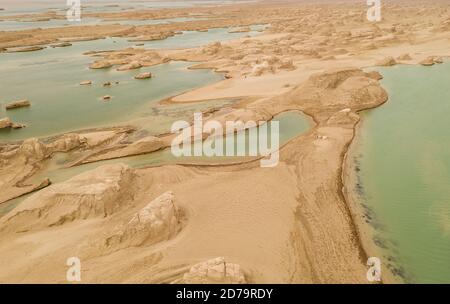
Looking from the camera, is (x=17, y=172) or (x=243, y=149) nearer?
(x=17, y=172)

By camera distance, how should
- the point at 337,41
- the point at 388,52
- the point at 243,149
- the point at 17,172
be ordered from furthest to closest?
the point at 337,41, the point at 388,52, the point at 243,149, the point at 17,172

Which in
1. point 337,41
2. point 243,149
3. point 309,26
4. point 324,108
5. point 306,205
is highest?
point 309,26

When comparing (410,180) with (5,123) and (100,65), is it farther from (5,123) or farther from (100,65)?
(100,65)

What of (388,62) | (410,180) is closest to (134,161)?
(410,180)

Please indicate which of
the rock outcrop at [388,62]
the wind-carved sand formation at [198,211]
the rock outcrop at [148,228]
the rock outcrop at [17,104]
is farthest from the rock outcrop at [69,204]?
the rock outcrop at [388,62]

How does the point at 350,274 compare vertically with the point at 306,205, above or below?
below

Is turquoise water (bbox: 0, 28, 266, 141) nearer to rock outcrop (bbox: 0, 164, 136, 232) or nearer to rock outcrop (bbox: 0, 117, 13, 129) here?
rock outcrop (bbox: 0, 117, 13, 129)

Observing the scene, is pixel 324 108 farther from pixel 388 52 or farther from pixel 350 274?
pixel 388 52
